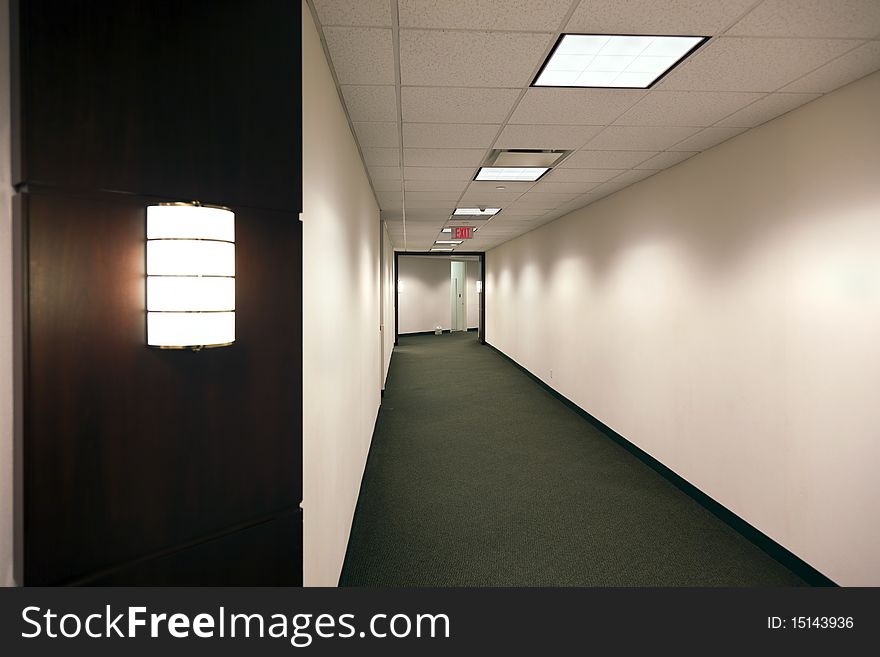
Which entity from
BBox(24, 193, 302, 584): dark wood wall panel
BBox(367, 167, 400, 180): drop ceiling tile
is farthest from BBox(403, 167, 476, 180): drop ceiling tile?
BBox(24, 193, 302, 584): dark wood wall panel

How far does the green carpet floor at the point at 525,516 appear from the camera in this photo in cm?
264

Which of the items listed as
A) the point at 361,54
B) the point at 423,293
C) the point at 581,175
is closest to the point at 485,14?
the point at 361,54

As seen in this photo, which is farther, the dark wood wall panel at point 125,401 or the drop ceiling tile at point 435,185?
the drop ceiling tile at point 435,185

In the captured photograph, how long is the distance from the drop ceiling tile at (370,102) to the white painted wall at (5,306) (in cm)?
153

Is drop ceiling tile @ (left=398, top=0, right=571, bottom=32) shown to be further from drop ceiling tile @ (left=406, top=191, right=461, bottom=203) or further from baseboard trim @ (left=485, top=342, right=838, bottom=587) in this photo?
drop ceiling tile @ (left=406, top=191, right=461, bottom=203)

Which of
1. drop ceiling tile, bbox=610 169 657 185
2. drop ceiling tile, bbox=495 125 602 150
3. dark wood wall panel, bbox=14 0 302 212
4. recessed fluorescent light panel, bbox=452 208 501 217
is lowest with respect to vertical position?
dark wood wall panel, bbox=14 0 302 212

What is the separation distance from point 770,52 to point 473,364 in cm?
814

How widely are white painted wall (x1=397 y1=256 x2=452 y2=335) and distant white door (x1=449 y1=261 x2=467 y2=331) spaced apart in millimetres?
249

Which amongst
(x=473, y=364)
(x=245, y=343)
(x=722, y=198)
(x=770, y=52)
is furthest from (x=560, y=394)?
(x=245, y=343)

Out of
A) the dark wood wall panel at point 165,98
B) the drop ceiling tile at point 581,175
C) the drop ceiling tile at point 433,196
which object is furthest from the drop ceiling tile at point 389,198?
the dark wood wall panel at point 165,98

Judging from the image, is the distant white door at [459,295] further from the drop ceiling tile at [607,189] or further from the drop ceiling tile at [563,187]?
the drop ceiling tile at [563,187]

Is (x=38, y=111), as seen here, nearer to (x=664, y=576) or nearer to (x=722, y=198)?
(x=664, y=576)

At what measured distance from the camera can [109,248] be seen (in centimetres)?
104

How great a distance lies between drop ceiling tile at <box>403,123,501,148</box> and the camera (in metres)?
2.83
